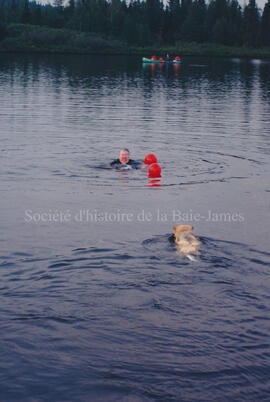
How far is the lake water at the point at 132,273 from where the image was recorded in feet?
21.9

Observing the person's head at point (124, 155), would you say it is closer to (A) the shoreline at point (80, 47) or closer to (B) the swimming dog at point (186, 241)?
(B) the swimming dog at point (186, 241)

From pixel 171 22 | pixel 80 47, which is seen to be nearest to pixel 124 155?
pixel 80 47

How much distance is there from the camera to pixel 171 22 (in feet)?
550

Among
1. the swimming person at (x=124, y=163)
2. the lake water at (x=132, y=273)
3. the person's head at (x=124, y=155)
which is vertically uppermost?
the person's head at (x=124, y=155)

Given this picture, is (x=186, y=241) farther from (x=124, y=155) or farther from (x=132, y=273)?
(x=124, y=155)

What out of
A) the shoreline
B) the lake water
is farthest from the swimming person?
the shoreline

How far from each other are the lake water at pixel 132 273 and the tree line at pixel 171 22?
143674 mm

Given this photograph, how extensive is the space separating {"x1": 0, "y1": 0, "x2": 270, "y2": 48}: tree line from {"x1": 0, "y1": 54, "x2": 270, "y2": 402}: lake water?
471ft

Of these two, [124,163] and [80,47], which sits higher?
[80,47]

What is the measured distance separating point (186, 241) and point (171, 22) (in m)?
168

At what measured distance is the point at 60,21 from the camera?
181 m

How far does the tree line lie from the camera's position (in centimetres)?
16325

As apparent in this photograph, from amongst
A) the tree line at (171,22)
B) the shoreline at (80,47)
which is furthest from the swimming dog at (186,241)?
the tree line at (171,22)

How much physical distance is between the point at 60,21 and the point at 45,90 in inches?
5800
